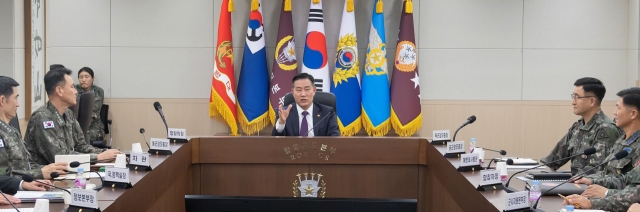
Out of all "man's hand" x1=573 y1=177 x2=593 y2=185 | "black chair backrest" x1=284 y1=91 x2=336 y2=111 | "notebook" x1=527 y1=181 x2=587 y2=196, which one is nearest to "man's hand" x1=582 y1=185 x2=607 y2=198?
"notebook" x1=527 y1=181 x2=587 y2=196

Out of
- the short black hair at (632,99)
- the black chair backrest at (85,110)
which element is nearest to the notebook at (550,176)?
the short black hair at (632,99)

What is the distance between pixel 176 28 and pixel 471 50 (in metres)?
2.87

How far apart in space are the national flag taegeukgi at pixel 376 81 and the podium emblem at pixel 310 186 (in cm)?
219

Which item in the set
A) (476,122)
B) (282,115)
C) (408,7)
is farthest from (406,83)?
(282,115)

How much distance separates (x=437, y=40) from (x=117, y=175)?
4.59m

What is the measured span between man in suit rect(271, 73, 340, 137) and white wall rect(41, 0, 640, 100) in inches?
72.1

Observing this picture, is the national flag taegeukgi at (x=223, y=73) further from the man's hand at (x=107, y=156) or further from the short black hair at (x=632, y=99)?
the short black hair at (x=632, y=99)

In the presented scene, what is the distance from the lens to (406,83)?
22.1 ft

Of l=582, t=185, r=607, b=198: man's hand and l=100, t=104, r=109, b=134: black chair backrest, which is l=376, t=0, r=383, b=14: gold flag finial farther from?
l=582, t=185, r=607, b=198: man's hand

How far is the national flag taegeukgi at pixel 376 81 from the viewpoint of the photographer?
Answer: 22.0 ft

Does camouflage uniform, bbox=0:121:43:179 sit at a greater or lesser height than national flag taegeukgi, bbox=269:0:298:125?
lesser

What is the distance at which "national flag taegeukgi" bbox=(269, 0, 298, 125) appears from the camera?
6750 millimetres

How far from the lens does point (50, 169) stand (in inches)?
134

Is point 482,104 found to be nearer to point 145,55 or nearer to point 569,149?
point 569,149
